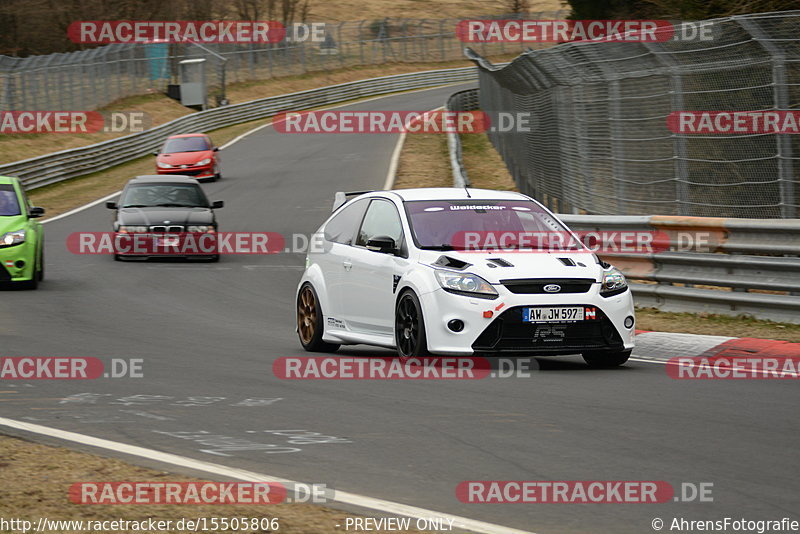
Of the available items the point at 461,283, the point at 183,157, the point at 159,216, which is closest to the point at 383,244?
the point at 461,283

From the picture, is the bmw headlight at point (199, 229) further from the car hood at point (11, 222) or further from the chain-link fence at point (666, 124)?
the chain-link fence at point (666, 124)

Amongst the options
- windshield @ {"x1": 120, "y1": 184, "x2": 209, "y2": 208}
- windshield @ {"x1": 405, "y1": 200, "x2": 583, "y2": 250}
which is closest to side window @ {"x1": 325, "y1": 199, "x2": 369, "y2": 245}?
windshield @ {"x1": 405, "y1": 200, "x2": 583, "y2": 250}

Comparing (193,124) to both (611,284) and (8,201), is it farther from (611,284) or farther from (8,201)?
(611,284)

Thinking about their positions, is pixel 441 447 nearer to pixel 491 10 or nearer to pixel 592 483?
pixel 592 483

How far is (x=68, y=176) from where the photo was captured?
134 feet

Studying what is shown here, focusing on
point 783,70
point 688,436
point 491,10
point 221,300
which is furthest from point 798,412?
point 491,10

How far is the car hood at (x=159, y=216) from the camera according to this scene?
23.3 metres

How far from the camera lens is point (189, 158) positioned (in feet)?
128

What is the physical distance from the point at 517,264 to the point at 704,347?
7.25 feet

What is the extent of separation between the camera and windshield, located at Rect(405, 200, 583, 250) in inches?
424

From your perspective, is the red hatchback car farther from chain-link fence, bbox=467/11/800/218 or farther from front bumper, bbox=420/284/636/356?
front bumper, bbox=420/284/636/356

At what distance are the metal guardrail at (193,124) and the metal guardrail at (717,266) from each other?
25144 millimetres

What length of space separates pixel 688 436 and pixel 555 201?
1426 centimetres

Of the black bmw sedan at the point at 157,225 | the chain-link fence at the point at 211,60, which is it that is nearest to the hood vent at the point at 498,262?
the black bmw sedan at the point at 157,225
